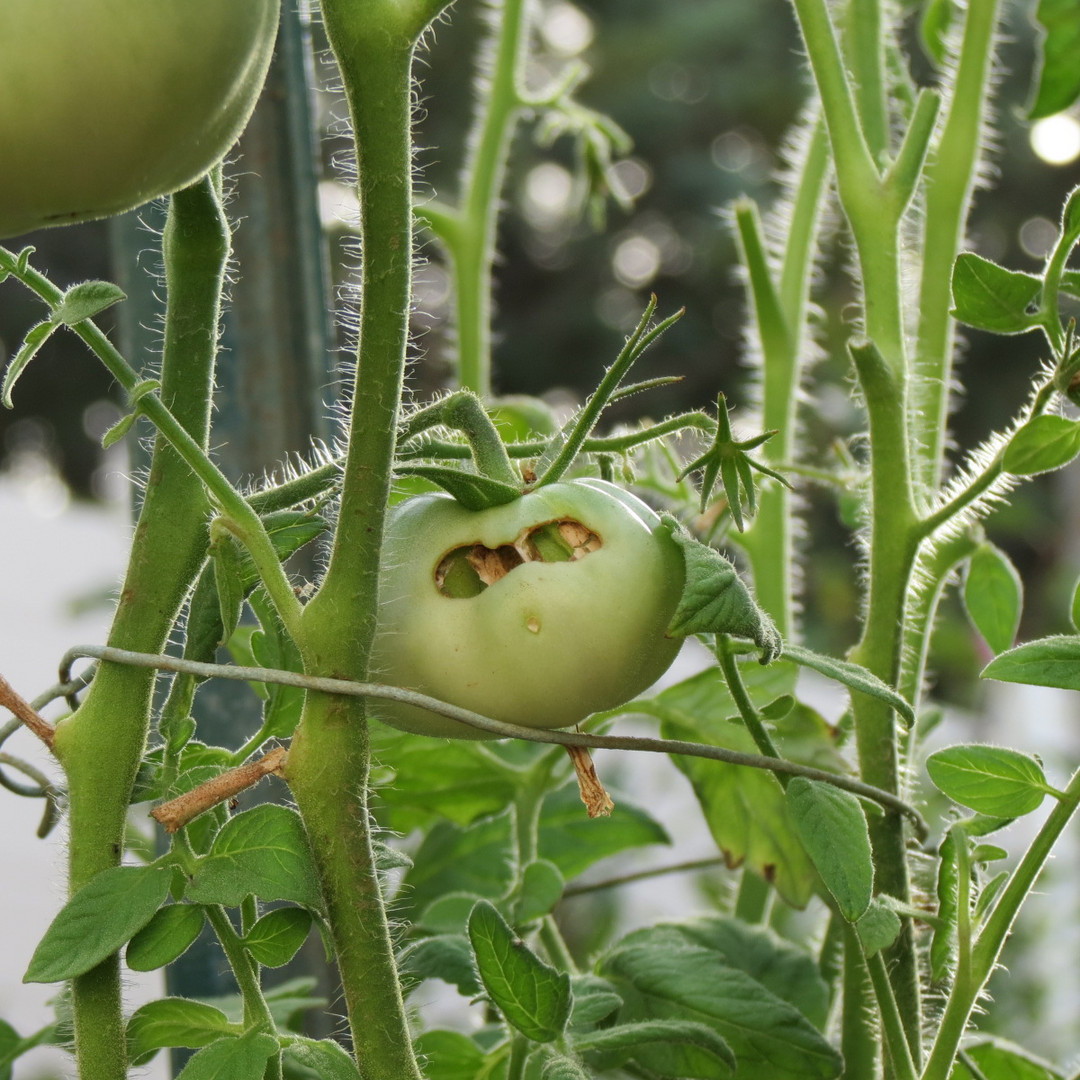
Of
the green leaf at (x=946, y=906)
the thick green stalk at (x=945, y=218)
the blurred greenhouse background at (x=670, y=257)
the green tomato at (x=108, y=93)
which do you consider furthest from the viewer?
the blurred greenhouse background at (x=670, y=257)

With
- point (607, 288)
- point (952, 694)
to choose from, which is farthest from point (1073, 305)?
point (607, 288)

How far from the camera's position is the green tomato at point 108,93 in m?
0.19

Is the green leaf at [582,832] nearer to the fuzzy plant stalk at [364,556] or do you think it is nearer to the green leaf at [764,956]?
the green leaf at [764,956]

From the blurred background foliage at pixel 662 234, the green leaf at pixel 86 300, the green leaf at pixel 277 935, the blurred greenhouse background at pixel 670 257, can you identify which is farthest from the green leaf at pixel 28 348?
the blurred background foliage at pixel 662 234

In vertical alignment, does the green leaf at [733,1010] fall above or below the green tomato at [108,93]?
below

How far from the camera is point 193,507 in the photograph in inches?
10.8

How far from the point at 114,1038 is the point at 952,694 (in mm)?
4692

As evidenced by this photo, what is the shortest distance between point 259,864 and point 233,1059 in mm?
39

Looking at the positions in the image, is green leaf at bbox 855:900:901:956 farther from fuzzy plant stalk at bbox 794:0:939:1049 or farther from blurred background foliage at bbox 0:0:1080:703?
blurred background foliage at bbox 0:0:1080:703

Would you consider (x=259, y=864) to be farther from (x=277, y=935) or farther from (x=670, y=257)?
(x=670, y=257)

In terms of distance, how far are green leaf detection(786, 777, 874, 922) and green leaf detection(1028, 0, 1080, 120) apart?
0.14 meters

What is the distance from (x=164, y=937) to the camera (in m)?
0.25

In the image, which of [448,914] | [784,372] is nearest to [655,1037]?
[448,914]

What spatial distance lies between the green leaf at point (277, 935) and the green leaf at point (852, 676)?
115mm
